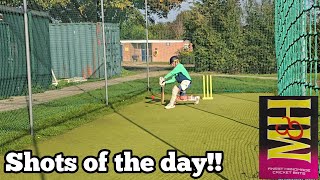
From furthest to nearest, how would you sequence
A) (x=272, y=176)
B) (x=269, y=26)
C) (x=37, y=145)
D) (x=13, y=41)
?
(x=269, y=26)
(x=13, y=41)
(x=37, y=145)
(x=272, y=176)

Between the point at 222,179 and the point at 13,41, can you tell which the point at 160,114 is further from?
the point at 13,41

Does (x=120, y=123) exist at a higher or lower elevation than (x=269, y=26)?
lower

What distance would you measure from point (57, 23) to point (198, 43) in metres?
8.13

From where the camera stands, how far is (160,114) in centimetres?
1105

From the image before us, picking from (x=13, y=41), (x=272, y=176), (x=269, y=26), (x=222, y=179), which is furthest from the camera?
(x=269, y=26)

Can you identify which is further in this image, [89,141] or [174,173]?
[89,141]

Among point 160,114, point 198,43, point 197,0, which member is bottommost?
point 160,114

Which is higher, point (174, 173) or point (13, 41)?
point (13, 41)

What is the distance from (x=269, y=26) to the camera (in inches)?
936

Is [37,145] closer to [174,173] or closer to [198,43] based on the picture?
[174,173]

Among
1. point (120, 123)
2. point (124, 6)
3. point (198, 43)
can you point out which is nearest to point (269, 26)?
point (198, 43)

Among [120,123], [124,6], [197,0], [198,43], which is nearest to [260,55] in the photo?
[198,43]

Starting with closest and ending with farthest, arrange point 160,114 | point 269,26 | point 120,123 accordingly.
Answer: point 120,123
point 160,114
point 269,26

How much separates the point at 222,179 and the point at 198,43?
69.0ft
